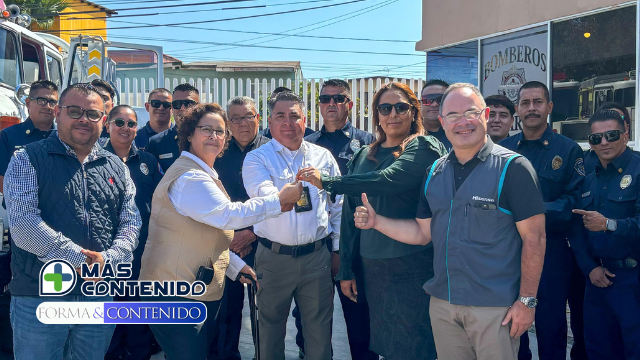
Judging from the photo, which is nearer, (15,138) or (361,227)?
(361,227)

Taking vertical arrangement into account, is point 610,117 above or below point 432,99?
below

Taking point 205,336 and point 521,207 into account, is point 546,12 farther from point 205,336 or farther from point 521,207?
point 205,336

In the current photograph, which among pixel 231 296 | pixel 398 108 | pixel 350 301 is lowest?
pixel 231 296

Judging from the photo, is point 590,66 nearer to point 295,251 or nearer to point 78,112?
point 295,251

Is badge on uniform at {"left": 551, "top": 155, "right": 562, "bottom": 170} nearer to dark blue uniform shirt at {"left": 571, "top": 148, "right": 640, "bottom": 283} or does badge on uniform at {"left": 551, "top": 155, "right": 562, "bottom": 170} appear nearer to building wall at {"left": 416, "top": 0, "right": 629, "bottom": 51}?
dark blue uniform shirt at {"left": 571, "top": 148, "right": 640, "bottom": 283}

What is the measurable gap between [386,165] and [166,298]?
1.54 m

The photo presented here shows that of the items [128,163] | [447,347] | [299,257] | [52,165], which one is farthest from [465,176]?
[128,163]

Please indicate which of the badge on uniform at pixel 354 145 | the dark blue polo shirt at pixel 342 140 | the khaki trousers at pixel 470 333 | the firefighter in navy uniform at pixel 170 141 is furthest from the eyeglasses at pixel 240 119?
the khaki trousers at pixel 470 333

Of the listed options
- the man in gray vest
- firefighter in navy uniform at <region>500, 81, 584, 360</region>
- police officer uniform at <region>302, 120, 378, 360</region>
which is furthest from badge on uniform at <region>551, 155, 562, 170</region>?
police officer uniform at <region>302, 120, 378, 360</region>

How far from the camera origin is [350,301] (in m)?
4.02

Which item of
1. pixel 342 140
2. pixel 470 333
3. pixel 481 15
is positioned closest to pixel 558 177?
pixel 470 333

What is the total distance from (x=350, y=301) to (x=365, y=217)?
1231mm

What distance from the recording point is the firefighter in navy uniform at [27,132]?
4199 millimetres

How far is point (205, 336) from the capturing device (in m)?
3.00
